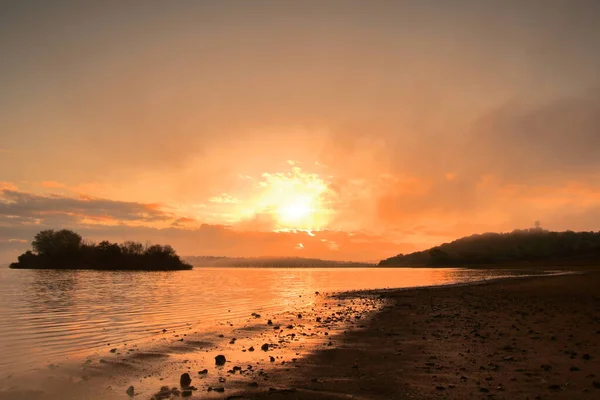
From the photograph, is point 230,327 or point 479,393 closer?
point 479,393

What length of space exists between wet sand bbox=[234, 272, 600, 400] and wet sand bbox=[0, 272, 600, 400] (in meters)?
0.03

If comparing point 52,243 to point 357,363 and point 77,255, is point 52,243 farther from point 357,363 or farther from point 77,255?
point 357,363

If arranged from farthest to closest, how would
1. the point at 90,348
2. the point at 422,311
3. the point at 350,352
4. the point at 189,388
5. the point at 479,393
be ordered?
the point at 422,311
the point at 90,348
the point at 350,352
the point at 189,388
the point at 479,393

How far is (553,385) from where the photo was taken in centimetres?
1049

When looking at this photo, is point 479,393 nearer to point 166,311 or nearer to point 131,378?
point 131,378

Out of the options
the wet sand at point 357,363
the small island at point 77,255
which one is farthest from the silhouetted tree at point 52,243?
the wet sand at point 357,363

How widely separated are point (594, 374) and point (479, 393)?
4156 millimetres

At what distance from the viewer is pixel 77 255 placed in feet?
562

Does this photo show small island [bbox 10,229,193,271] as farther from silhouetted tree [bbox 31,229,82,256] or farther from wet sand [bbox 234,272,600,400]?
wet sand [bbox 234,272,600,400]

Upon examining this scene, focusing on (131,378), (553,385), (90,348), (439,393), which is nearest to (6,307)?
(90,348)

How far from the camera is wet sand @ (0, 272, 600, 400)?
10719mm

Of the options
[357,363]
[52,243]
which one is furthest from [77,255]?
[357,363]

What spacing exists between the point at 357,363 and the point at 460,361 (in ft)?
11.7

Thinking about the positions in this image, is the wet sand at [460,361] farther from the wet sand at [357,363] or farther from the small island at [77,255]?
the small island at [77,255]
